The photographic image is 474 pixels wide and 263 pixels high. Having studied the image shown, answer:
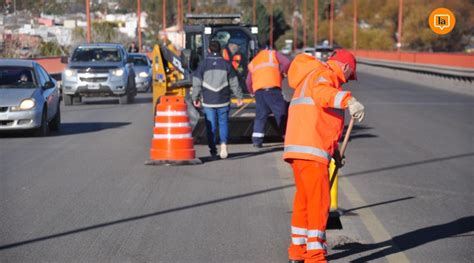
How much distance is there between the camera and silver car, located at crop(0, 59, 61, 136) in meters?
17.7

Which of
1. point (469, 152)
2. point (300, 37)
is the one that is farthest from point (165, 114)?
point (300, 37)

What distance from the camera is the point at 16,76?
62.5 feet

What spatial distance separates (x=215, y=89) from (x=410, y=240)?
6425mm

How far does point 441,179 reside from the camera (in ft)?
40.3

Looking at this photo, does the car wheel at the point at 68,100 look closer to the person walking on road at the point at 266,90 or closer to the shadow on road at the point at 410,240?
the person walking on road at the point at 266,90

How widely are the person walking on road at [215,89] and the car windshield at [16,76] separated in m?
5.62

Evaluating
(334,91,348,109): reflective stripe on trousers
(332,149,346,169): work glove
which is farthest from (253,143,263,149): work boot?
(334,91,348,109): reflective stripe on trousers

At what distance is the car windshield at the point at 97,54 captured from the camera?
2913 centimetres

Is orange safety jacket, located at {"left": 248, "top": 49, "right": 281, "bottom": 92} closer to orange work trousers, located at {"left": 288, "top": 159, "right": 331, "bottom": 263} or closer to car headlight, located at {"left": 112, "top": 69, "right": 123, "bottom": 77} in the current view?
orange work trousers, located at {"left": 288, "top": 159, "right": 331, "bottom": 263}

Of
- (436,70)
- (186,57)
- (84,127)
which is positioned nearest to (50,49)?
(436,70)

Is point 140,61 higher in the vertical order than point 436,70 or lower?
higher

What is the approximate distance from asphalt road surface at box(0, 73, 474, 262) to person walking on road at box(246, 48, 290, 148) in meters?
0.48

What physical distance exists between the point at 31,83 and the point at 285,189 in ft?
29.4

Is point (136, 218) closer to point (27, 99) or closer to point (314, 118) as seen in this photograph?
point (314, 118)
